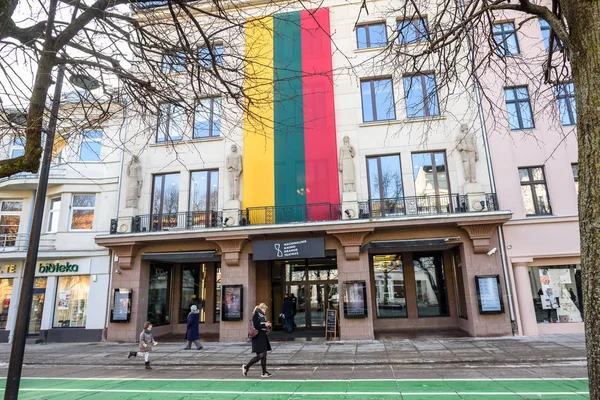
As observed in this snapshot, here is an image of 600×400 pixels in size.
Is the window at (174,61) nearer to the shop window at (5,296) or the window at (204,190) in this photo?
the window at (204,190)

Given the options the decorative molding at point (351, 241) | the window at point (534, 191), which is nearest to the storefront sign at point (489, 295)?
the window at point (534, 191)

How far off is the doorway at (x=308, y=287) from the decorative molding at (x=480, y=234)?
630 centimetres

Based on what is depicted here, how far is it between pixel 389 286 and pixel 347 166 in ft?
20.2

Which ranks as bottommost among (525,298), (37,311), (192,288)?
(37,311)

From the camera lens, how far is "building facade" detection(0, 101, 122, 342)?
17219 millimetres

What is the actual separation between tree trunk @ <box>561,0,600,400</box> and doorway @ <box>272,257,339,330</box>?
14.8 meters

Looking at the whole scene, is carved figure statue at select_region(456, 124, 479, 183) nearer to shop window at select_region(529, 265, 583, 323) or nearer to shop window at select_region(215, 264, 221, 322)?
shop window at select_region(529, 265, 583, 323)

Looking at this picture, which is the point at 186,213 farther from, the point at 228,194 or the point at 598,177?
the point at 598,177

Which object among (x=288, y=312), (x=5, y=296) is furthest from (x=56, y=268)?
(x=288, y=312)

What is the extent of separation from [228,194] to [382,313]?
904cm

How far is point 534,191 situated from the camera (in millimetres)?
15133

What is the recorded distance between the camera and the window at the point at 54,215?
18.5 meters

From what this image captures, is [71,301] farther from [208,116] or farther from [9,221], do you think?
[208,116]

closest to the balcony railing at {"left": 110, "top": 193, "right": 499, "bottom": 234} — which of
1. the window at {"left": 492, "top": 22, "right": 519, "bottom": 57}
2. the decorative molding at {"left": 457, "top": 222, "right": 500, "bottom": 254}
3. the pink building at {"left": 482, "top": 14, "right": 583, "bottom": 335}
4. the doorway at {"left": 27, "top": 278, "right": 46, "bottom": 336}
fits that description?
the decorative molding at {"left": 457, "top": 222, "right": 500, "bottom": 254}
